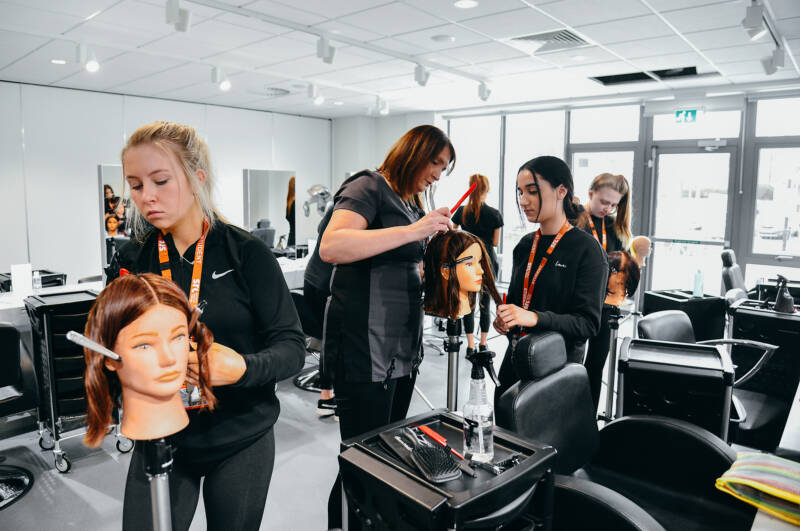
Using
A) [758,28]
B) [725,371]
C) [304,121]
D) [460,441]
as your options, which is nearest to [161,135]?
[460,441]

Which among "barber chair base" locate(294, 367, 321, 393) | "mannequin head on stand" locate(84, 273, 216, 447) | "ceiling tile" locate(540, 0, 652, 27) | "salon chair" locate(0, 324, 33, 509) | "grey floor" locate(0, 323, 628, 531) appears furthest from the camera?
"barber chair base" locate(294, 367, 321, 393)

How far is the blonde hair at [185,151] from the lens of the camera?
1.10m

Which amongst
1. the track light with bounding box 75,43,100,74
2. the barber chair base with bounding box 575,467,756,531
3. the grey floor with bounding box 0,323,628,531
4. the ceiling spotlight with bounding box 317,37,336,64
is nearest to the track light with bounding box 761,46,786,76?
the ceiling spotlight with bounding box 317,37,336,64

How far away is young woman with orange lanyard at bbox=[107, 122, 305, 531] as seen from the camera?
1095mm

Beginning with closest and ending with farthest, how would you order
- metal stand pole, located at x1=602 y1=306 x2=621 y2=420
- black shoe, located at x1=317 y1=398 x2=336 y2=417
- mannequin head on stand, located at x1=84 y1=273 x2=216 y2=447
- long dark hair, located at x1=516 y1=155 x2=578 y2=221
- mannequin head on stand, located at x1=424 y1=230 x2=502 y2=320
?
mannequin head on stand, located at x1=84 y1=273 x2=216 y2=447 < mannequin head on stand, located at x1=424 y1=230 x2=502 y2=320 < long dark hair, located at x1=516 y1=155 x2=578 y2=221 < metal stand pole, located at x1=602 y1=306 x2=621 y2=420 < black shoe, located at x1=317 y1=398 x2=336 y2=417

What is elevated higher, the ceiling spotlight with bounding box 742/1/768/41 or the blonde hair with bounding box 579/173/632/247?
the ceiling spotlight with bounding box 742/1/768/41

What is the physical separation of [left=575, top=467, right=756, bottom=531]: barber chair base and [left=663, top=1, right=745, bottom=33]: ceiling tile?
3.35m

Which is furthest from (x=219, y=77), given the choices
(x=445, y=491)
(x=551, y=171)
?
(x=445, y=491)

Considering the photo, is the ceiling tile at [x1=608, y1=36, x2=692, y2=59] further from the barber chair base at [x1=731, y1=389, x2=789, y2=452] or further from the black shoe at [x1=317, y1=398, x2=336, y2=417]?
the black shoe at [x1=317, y1=398, x2=336, y2=417]

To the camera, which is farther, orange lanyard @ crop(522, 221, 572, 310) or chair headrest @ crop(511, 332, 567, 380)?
orange lanyard @ crop(522, 221, 572, 310)

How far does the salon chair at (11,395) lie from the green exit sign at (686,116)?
676 cm

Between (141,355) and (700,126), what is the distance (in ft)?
23.7

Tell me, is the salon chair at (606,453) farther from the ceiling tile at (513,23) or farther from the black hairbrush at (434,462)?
the ceiling tile at (513,23)

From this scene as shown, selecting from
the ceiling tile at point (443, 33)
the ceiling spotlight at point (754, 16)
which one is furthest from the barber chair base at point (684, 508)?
the ceiling tile at point (443, 33)
